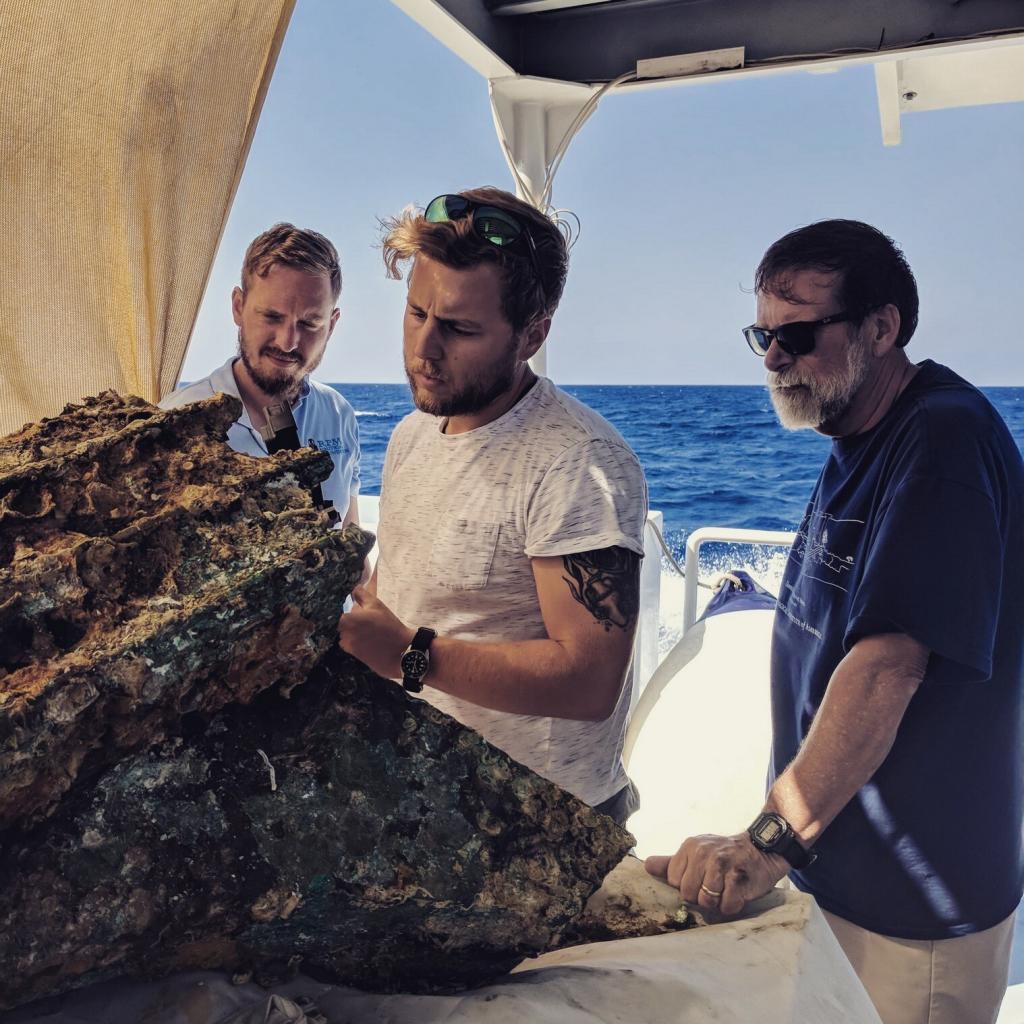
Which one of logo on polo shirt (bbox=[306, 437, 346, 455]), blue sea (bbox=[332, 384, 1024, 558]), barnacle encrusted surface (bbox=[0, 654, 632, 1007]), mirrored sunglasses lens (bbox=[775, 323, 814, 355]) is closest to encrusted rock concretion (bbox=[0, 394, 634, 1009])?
barnacle encrusted surface (bbox=[0, 654, 632, 1007])

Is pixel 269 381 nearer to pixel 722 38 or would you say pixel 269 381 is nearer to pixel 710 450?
pixel 722 38

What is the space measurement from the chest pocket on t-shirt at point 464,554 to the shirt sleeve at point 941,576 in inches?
23.1

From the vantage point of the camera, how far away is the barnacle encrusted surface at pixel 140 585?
595mm

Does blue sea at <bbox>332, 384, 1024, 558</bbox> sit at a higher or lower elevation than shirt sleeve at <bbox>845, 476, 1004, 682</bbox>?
lower

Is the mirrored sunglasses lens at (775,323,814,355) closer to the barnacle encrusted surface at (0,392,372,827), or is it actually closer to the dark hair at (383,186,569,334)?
the dark hair at (383,186,569,334)

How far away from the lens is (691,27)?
244 cm

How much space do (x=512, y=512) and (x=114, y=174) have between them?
0.72 metres

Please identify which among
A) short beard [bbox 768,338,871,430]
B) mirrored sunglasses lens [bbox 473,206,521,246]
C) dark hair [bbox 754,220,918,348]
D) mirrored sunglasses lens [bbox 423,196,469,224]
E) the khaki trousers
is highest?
mirrored sunglasses lens [bbox 423,196,469,224]

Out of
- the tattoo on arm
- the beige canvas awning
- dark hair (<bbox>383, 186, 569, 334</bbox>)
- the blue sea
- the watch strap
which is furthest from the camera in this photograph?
the blue sea

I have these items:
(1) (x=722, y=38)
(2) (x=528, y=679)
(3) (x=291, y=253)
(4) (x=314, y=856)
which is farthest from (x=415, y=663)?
(1) (x=722, y=38)

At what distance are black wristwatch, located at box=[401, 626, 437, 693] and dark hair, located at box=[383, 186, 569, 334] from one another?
1.85ft

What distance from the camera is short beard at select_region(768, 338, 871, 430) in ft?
5.17

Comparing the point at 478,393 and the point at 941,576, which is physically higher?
the point at 478,393

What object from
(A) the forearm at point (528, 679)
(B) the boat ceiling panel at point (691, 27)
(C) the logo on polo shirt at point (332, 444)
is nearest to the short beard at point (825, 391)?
(A) the forearm at point (528, 679)
